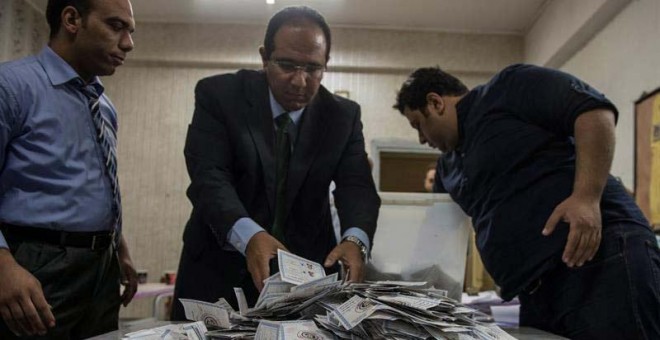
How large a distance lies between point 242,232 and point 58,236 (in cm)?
46

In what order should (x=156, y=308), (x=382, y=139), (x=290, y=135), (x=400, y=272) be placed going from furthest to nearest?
(x=382, y=139), (x=156, y=308), (x=400, y=272), (x=290, y=135)

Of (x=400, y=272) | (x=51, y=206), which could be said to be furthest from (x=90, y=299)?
(x=400, y=272)

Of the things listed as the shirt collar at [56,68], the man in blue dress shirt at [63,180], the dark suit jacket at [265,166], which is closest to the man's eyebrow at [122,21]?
the man in blue dress shirt at [63,180]

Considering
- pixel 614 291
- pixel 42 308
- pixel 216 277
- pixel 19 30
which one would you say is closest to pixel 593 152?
pixel 614 291

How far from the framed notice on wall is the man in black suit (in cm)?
253

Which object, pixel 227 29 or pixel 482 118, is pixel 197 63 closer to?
pixel 227 29

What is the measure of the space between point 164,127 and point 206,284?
14.9 ft

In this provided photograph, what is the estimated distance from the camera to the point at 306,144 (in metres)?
1.37

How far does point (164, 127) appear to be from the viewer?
18.4 ft

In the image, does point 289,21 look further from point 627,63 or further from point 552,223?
point 627,63

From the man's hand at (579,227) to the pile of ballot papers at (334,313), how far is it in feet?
0.97

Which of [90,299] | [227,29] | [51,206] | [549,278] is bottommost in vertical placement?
[90,299]

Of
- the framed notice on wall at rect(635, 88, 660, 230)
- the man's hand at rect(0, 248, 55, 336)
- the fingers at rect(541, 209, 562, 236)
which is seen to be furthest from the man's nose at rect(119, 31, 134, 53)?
the framed notice on wall at rect(635, 88, 660, 230)

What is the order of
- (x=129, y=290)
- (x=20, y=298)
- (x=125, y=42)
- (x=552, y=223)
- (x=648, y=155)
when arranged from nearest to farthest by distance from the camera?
(x=20, y=298)
(x=552, y=223)
(x=125, y=42)
(x=129, y=290)
(x=648, y=155)
